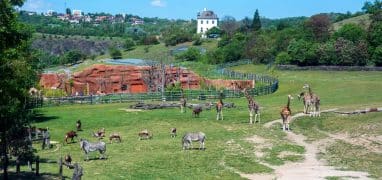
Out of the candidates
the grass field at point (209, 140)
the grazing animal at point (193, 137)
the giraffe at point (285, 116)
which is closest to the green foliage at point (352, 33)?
the grass field at point (209, 140)

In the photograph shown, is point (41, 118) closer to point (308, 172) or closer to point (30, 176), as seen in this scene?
point (30, 176)

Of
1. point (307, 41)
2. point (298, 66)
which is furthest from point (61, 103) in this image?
point (307, 41)

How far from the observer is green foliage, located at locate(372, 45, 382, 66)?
9745 centimetres

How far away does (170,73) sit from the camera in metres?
93.8

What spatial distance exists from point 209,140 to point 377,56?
2590 inches

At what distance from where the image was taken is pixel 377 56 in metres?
98.1

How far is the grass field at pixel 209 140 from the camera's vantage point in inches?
1238

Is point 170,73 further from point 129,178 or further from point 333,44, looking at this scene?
point 129,178

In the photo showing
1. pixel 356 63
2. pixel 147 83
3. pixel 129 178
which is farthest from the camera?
pixel 356 63

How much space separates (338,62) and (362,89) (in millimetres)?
31601

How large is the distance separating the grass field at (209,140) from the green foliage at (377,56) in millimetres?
28025

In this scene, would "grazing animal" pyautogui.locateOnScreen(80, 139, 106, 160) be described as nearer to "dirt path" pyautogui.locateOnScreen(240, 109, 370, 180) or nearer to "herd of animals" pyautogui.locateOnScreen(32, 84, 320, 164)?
"herd of animals" pyautogui.locateOnScreen(32, 84, 320, 164)

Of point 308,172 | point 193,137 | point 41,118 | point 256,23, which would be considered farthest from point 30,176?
point 256,23

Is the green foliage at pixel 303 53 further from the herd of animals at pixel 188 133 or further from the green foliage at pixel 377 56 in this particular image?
the herd of animals at pixel 188 133
